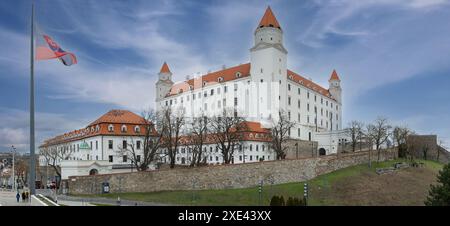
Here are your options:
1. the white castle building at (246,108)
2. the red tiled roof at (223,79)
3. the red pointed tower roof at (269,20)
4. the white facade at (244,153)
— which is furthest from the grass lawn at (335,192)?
the red tiled roof at (223,79)

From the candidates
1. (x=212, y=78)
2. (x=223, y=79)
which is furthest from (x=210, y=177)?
(x=212, y=78)

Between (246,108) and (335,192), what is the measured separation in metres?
42.5

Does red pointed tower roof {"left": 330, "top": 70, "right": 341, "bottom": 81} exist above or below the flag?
above

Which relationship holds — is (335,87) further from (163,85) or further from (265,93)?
(163,85)

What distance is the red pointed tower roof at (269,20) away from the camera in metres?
82.0

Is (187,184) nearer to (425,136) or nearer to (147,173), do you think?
(147,173)

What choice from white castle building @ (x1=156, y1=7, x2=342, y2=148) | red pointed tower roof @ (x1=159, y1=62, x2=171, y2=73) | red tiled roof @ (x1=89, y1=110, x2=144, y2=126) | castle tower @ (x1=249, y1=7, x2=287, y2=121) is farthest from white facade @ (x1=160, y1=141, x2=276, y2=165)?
red pointed tower roof @ (x1=159, y1=62, x2=171, y2=73)

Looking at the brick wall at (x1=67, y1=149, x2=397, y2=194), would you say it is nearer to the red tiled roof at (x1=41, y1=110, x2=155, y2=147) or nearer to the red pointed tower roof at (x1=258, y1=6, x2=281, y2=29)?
the red tiled roof at (x1=41, y1=110, x2=155, y2=147)

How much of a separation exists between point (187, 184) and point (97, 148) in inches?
956

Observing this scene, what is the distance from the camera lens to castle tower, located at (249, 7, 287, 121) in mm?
81375

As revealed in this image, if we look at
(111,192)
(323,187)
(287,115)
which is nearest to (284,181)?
(323,187)

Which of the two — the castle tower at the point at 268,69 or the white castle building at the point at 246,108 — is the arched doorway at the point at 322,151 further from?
the castle tower at the point at 268,69
